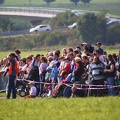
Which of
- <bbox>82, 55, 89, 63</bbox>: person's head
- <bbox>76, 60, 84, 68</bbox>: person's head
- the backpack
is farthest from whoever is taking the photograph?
the backpack

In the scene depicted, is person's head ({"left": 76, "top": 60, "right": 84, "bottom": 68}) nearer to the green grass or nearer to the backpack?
the green grass

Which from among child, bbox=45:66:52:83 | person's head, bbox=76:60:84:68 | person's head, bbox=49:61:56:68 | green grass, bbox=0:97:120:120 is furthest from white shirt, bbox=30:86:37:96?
green grass, bbox=0:97:120:120

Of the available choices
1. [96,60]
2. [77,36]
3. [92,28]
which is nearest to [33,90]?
[96,60]

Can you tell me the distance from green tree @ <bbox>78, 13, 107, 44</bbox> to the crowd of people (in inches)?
2437

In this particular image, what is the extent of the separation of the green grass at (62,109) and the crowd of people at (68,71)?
10.4 feet

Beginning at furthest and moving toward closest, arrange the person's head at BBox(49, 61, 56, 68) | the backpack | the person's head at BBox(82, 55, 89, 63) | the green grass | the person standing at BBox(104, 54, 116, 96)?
the backpack < the person's head at BBox(49, 61, 56, 68) < the person's head at BBox(82, 55, 89, 63) < the person standing at BBox(104, 54, 116, 96) < the green grass

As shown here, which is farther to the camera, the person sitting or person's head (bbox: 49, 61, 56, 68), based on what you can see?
the person sitting

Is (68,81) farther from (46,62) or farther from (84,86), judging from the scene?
(46,62)

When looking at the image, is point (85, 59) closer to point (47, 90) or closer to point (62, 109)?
point (47, 90)

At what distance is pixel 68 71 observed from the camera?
86.4 ft

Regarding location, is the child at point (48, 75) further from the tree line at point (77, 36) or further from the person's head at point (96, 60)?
the tree line at point (77, 36)

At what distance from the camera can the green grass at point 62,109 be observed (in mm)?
18422

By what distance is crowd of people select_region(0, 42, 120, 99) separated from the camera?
82.2 feet

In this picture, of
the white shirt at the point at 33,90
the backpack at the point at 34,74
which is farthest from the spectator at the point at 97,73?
the backpack at the point at 34,74
